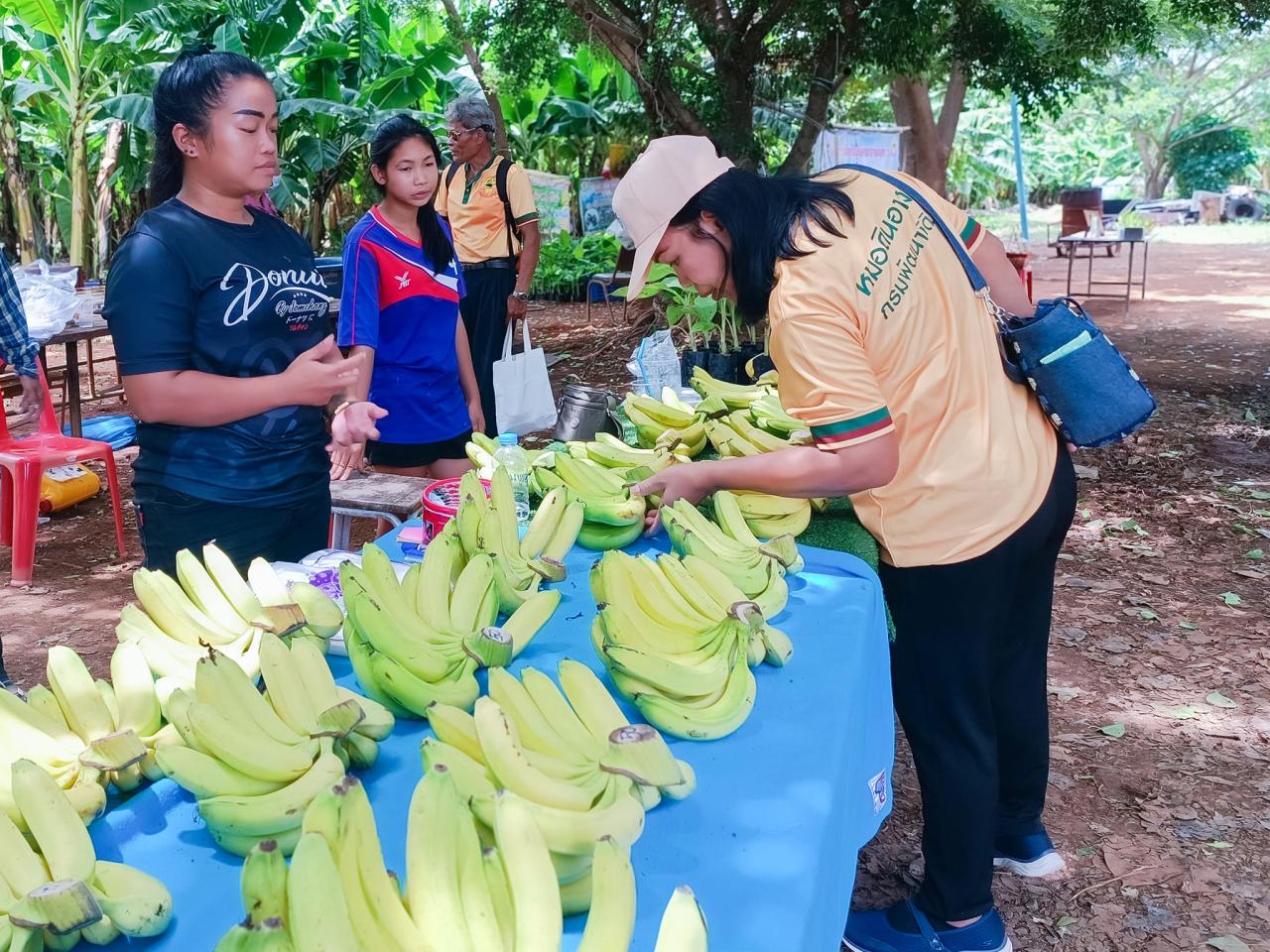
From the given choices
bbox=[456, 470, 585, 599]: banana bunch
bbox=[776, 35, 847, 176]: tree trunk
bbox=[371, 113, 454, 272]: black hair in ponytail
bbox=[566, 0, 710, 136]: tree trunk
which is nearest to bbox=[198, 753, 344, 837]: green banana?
bbox=[456, 470, 585, 599]: banana bunch

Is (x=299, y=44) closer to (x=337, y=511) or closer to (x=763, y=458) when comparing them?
(x=337, y=511)

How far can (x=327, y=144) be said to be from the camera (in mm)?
13008

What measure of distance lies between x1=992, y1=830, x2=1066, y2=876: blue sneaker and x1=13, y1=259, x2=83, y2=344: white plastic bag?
19.3ft

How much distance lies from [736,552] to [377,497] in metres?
1.74

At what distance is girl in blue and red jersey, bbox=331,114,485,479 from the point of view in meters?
3.94

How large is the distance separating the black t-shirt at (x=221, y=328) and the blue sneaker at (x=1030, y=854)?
234 cm

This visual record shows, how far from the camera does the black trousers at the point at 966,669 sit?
246 cm

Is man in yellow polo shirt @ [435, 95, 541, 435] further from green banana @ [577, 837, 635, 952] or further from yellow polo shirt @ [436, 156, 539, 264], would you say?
green banana @ [577, 837, 635, 952]

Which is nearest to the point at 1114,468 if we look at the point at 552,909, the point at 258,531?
the point at 258,531

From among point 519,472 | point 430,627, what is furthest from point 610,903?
point 519,472

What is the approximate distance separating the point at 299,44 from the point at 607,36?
200 inches

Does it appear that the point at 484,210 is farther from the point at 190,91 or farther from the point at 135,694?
the point at 135,694

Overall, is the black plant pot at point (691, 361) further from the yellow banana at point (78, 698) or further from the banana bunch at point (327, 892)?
the banana bunch at point (327, 892)

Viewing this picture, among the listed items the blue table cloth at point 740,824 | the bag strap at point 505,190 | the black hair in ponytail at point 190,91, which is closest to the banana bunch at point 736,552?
the blue table cloth at point 740,824
